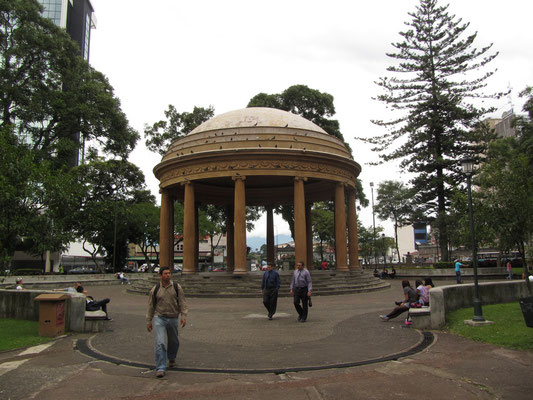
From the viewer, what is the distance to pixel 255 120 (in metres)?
25.7

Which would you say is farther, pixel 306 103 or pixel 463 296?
pixel 306 103

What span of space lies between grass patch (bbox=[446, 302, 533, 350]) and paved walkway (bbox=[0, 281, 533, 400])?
41 centimetres

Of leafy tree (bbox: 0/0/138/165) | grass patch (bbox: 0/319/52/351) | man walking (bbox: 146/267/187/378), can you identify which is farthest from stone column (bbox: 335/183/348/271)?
leafy tree (bbox: 0/0/138/165)

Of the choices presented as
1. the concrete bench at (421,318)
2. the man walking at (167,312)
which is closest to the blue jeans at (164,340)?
the man walking at (167,312)

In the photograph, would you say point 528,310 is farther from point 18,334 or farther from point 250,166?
point 250,166

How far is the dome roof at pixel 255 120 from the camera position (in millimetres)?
25344

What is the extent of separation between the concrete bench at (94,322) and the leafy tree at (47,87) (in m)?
23.4

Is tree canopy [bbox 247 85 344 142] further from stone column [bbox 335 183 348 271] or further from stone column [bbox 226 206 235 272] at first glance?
stone column [bbox 335 183 348 271]

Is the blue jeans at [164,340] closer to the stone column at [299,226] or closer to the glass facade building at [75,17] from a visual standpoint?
the stone column at [299,226]

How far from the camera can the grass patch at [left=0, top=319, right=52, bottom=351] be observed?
8.78 metres

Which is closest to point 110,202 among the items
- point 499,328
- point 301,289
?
point 301,289

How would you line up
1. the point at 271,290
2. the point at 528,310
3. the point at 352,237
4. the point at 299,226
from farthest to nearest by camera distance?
the point at 352,237, the point at 299,226, the point at 271,290, the point at 528,310

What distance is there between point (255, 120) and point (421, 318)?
58.6 feet

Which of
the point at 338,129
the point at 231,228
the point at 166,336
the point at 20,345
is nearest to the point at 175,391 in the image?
the point at 166,336
